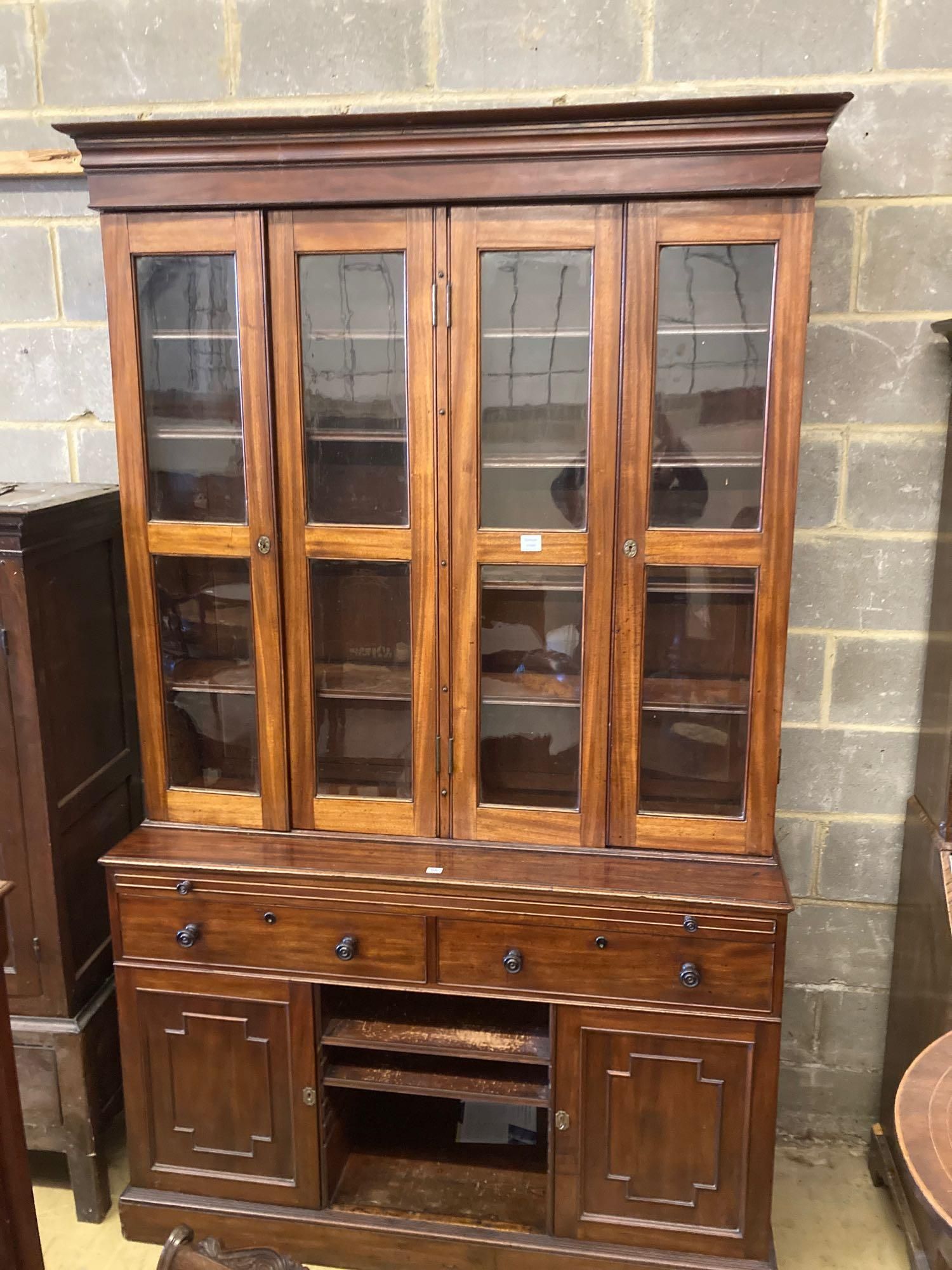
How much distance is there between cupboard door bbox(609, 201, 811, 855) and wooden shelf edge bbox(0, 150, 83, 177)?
54.1 inches

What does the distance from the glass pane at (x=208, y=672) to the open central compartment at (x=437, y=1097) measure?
0.54 meters

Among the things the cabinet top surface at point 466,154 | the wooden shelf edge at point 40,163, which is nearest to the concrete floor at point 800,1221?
the cabinet top surface at point 466,154

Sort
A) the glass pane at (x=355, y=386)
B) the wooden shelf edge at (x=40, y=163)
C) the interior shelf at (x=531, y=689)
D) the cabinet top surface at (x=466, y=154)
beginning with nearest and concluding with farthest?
the cabinet top surface at (x=466, y=154) → the glass pane at (x=355, y=386) → the interior shelf at (x=531, y=689) → the wooden shelf edge at (x=40, y=163)

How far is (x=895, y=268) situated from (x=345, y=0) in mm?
1321

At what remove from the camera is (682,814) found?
6.33 feet

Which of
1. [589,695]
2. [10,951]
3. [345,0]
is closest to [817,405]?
[589,695]

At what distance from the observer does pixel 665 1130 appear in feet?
6.26

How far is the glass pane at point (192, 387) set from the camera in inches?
74.5

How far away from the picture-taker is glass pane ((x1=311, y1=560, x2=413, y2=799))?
6.46ft

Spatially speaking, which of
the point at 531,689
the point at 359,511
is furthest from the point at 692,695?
the point at 359,511

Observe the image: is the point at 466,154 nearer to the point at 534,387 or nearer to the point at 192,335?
the point at 534,387

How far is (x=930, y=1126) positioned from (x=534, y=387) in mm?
1347

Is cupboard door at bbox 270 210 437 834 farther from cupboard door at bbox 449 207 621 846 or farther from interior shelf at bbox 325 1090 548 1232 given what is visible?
interior shelf at bbox 325 1090 548 1232

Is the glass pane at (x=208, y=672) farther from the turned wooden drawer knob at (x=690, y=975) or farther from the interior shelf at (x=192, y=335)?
the turned wooden drawer knob at (x=690, y=975)
